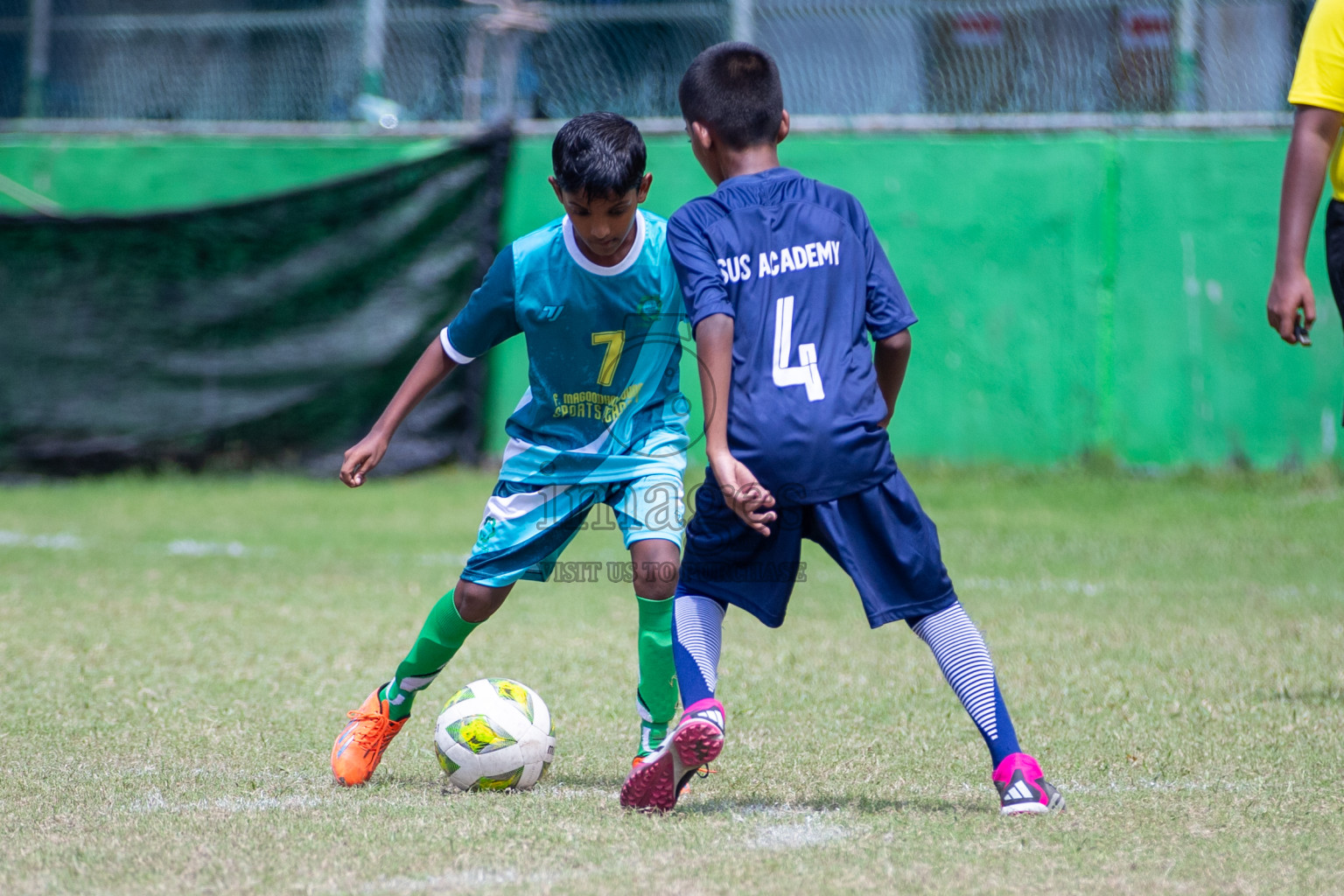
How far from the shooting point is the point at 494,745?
3.32 meters

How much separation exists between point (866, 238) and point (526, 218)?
7.17 metres

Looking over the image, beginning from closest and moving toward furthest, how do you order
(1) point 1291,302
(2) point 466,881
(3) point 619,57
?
1. (2) point 466,881
2. (1) point 1291,302
3. (3) point 619,57

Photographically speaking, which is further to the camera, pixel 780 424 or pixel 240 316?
pixel 240 316

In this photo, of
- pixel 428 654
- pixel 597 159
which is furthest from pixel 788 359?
pixel 428 654

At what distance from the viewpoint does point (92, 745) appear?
365 cm

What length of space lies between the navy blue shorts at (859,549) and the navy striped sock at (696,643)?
11 centimetres

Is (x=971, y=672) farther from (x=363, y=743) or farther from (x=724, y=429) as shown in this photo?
(x=363, y=743)

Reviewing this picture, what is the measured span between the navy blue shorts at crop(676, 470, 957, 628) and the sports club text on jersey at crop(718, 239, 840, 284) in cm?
45

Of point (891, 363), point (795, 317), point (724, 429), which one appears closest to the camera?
point (724, 429)

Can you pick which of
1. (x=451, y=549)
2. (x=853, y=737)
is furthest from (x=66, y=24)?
(x=853, y=737)

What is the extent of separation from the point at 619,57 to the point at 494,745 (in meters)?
7.77

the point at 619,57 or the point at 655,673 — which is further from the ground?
the point at 619,57

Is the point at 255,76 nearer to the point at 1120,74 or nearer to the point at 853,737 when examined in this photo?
the point at 1120,74

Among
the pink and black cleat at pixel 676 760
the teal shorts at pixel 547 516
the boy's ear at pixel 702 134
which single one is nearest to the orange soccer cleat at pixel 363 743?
the teal shorts at pixel 547 516
